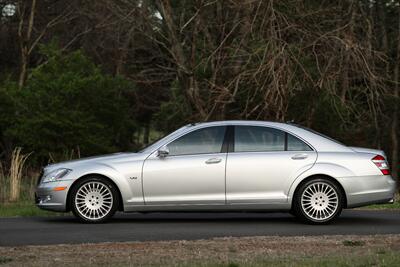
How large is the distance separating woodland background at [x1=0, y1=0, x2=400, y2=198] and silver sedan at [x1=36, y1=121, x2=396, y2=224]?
19.6ft

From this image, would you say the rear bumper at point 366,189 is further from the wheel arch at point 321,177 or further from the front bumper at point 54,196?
the front bumper at point 54,196

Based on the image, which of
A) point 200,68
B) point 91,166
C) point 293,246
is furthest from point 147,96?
point 293,246

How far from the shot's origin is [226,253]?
9.59 meters

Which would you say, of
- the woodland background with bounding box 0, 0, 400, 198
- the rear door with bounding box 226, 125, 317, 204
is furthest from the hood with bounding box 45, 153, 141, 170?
the woodland background with bounding box 0, 0, 400, 198

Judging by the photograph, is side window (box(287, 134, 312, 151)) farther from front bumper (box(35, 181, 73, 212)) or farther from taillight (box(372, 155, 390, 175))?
front bumper (box(35, 181, 73, 212))

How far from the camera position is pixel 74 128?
94.0 feet

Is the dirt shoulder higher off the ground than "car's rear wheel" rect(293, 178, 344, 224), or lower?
lower

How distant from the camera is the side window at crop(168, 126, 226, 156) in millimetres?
→ 12805

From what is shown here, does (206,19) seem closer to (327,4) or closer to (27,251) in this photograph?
(327,4)

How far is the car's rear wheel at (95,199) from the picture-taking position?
41.7ft

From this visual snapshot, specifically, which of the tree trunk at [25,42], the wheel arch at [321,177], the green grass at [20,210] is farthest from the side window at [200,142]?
the tree trunk at [25,42]

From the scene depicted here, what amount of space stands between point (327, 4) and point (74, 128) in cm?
919

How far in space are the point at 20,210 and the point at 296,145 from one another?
5467 mm

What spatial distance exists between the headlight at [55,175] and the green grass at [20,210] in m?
2.03
